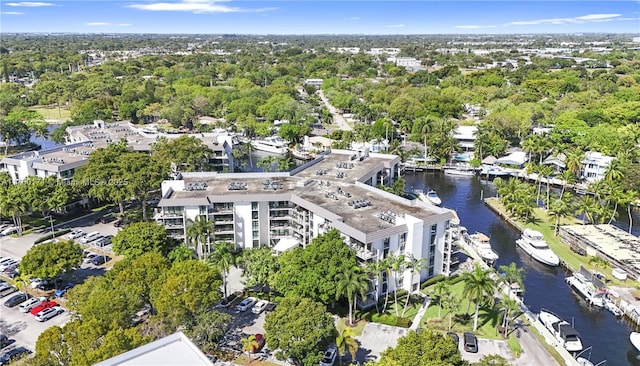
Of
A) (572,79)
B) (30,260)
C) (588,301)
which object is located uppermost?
(572,79)

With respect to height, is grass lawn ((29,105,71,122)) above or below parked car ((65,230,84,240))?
above

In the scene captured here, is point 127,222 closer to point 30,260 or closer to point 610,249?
point 30,260

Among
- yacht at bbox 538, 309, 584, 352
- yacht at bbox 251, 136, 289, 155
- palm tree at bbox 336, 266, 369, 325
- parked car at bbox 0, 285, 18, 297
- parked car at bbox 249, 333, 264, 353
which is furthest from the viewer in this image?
yacht at bbox 251, 136, 289, 155

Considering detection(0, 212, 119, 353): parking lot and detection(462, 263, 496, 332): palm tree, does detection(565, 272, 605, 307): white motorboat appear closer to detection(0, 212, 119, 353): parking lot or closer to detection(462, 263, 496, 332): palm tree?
detection(462, 263, 496, 332): palm tree

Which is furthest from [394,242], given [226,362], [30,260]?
[30,260]

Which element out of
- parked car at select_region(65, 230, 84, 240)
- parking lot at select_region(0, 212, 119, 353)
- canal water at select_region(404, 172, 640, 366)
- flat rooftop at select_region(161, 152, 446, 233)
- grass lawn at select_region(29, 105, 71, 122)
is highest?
flat rooftop at select_region(161, 152, 446, 233)

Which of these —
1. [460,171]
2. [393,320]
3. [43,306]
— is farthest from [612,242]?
[43,306]

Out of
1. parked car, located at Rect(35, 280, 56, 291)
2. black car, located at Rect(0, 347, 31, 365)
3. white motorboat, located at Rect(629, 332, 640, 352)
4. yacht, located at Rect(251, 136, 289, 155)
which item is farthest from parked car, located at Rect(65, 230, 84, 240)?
white motorboat, located at Rect(629, 332, 640, 352)

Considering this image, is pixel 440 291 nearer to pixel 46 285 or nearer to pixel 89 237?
pixel 46 285
